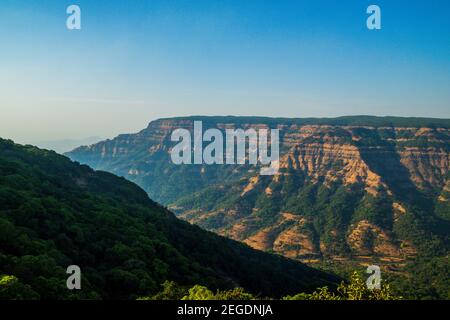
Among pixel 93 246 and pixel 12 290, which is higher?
pixel 12 290

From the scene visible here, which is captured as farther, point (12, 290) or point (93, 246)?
point (93, 246)

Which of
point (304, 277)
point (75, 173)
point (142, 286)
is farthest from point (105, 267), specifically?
point (304, 277)

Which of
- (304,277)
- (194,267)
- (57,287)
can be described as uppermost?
(57,287)

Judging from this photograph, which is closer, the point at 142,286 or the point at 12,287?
the point at 12,287

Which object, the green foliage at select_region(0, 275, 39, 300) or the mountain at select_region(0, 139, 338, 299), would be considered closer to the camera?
the green foliage at select_region(0, 275, 39, 300)

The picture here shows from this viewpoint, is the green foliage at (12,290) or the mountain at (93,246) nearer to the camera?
the green foliage at (12,290)
